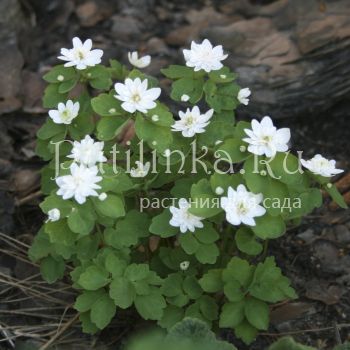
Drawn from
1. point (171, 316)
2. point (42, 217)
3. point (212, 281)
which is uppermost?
point (212, 281)

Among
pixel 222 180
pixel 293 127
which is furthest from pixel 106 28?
pixel 222 180

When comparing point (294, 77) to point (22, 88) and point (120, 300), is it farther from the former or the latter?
point (120, 300)

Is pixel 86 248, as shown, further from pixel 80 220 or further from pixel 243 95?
pixel 243 95

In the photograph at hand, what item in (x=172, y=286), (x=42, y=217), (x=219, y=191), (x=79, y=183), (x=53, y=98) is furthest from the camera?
(x=42, y=217)

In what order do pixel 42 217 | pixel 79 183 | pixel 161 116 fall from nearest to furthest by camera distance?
pixel 79 183
pixel 161 116
pixel 42 217

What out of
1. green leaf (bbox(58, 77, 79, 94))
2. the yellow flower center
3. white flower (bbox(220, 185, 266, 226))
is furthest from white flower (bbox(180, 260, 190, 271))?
green leaf (bbox(58, 77, 79, 94))

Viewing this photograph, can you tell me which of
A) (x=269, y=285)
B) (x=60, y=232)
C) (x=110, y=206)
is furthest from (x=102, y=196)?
(x=269, y=285)

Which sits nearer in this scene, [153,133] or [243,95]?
[153,133]
